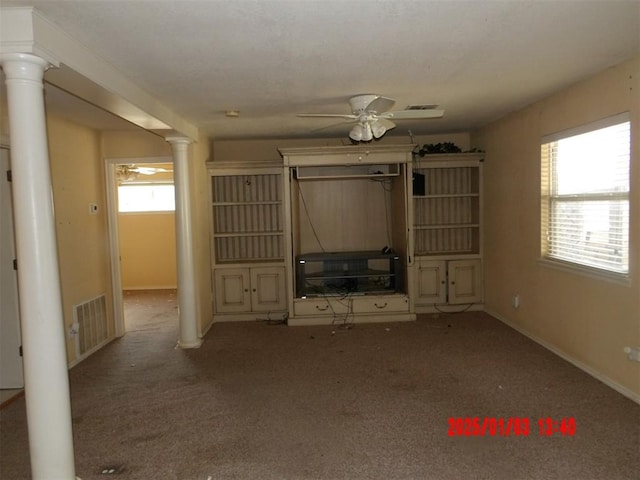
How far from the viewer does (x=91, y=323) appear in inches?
183

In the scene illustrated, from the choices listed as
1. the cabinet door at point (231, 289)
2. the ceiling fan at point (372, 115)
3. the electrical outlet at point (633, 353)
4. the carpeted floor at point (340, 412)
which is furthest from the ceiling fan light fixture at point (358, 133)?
the cabinet door at point (231, 289)

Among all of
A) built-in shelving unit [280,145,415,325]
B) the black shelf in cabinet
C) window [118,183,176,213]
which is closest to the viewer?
built-in shelving unit [280,145,415,325]

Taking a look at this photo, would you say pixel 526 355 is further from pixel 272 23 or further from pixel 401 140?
pixel 272 23

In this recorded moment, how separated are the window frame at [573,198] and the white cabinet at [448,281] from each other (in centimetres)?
149

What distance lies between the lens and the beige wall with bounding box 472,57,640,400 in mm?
3086

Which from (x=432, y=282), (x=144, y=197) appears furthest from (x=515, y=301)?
(x=144, y=197)

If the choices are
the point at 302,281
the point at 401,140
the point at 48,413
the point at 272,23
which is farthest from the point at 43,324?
the point at 401,140

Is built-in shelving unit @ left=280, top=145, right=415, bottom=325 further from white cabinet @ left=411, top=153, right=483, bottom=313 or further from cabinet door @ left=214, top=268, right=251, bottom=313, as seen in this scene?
cabinet door @ left=214, top=268, right=251, bottom=313

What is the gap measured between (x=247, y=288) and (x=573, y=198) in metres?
3.77

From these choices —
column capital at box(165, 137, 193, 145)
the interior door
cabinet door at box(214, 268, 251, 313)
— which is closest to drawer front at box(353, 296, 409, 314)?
cabinet door at box(214, 268, 251, 313)

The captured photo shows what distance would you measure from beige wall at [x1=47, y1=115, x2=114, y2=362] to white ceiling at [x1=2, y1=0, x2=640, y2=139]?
26.2 inches

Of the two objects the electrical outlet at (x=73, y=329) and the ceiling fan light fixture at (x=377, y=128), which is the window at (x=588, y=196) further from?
the electrical outlet at (x=73, y=329)

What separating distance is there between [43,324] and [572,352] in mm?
3923
